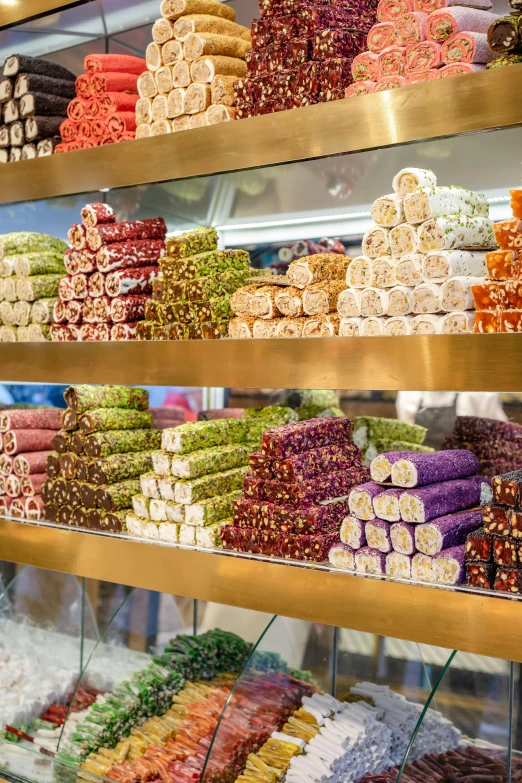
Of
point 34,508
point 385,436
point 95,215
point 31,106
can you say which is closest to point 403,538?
point 385,436

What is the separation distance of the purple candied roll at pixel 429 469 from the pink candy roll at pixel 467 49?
1.09 m

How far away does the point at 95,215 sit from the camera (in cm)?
320

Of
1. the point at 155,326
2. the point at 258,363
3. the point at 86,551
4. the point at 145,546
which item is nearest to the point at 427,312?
the point at 258,363

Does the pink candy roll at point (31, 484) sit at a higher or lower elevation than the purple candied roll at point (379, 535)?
higher

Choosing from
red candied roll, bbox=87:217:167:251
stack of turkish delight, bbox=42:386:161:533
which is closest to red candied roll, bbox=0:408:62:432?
stack of turkish delight, bbox=42:386:161:533

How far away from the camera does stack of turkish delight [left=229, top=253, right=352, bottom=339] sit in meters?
2.64

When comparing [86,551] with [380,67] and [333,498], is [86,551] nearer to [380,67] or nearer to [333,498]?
[333,498]

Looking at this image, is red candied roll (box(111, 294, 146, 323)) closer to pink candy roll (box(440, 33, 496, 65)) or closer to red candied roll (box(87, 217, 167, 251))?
red candied roll (box(87, 217, 167, 251))

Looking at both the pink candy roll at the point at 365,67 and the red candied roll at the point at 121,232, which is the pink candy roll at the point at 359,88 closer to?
the pink candy roll at the point at 365,67

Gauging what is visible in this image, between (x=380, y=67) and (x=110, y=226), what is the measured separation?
1160mm

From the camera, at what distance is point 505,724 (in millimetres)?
2439

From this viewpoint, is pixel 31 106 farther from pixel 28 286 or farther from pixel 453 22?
pixel 453 22

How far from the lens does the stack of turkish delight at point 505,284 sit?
2.17m

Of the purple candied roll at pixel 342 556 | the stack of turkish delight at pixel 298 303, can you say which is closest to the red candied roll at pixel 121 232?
the stack of turkish delight at pixel 298 303
